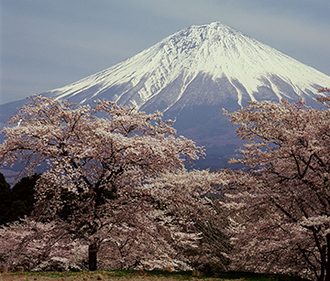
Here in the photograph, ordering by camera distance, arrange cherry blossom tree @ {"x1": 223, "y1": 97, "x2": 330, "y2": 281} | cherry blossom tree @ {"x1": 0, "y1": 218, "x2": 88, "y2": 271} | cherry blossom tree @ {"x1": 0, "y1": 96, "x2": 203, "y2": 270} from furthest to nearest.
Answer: cherry blossom tree @ {"x1": 0, "y1": 218, "x2": 88, "y2": 271} < cherry blossom tree @ {"x1": 0, "y1": 96, "x2": 203, "y2": 270} < cherry blossom tree @ {"x1": 223, "y1": 97, "x2": 330, "y2": 281}

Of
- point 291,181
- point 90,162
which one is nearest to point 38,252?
point 90,162

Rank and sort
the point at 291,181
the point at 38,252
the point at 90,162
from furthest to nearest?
the point at 38,252
the point at 90,162
the point at 291,181

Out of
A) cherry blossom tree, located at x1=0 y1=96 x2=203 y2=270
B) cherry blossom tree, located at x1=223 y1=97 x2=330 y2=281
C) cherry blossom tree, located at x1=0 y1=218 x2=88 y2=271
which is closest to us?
cherry blossom tree, located at x1=223 y1=97 x2=330 y2=281

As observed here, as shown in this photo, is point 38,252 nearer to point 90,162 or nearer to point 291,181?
point 90,162

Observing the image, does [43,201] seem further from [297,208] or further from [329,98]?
[329,98]

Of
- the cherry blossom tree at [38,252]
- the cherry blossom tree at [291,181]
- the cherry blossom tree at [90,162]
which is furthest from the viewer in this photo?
the cherry blossom tree at [38,252]

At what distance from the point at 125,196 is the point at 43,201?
115 inches

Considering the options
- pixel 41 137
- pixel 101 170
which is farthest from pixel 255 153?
pixel 41 137

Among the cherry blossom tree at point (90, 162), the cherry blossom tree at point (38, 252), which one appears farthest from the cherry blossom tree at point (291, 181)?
the cherry blossom tree at point (38, 252)

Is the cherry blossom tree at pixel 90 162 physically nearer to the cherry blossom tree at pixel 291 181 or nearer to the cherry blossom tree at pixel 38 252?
the cherry blossom tree at pixel 38 252

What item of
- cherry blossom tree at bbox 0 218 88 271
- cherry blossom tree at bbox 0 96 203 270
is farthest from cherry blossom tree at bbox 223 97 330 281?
cherry blossom tree at bbox 0 218 88 271

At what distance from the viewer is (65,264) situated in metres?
21.5

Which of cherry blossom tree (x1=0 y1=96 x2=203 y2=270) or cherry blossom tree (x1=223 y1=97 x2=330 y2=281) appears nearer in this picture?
cherry blossom tree (x1=223 y1=97 x2=330 y2=281)

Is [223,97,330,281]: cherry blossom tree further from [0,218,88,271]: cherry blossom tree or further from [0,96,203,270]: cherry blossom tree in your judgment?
[0,218,88,271]: cherry blossom tree
